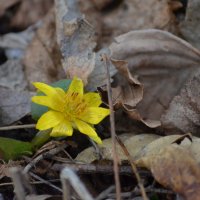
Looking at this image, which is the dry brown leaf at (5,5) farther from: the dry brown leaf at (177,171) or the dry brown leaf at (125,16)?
the dry brown leaf at (177,171)

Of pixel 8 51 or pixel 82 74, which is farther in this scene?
pixel 8 51

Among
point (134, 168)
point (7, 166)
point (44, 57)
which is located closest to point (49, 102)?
point (7, 166)

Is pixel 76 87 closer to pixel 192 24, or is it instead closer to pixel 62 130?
pixel 62 130

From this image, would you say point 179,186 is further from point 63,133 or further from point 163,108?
point 163,108

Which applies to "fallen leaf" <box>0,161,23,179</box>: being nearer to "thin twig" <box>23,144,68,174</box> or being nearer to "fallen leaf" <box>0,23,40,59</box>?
"thin twig" <box>23,144,68,174</box>

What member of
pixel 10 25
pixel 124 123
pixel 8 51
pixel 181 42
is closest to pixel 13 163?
pixel 124 123
